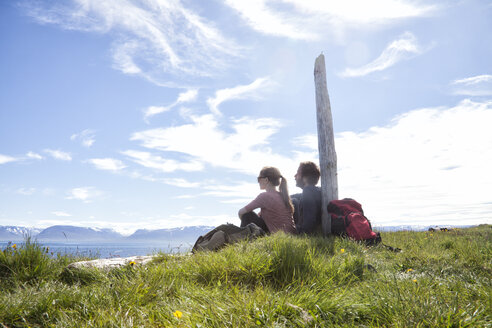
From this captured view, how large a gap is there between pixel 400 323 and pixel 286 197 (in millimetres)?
4914

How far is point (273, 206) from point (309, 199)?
3.68 feet

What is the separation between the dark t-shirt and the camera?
731 cm

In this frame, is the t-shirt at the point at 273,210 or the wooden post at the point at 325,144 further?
the wooden post at the point at 325,144

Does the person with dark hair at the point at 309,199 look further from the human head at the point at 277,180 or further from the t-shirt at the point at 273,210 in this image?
the human head at the point at 277,180

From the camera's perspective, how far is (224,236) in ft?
19.4

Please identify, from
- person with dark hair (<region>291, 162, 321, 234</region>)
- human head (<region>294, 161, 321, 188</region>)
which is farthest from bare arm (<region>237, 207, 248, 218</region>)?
human head (<region>294, 161, 321, 188</region>)

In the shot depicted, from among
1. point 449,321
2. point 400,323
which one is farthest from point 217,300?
point 449,321

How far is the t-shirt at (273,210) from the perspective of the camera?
22.3 feet

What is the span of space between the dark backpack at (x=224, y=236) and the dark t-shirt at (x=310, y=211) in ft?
4.61

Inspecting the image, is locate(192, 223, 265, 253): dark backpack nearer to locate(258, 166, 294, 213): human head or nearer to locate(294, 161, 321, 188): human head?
locate(258, 166, 294, 213): human head

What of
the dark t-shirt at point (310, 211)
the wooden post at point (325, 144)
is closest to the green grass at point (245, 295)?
the dark t-shirt at point (310, 211)

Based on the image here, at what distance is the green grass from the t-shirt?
7.51 feet

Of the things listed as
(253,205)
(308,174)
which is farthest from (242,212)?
(308,174)

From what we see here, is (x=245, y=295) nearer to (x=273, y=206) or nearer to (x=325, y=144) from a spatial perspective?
(x=273, y=206)
